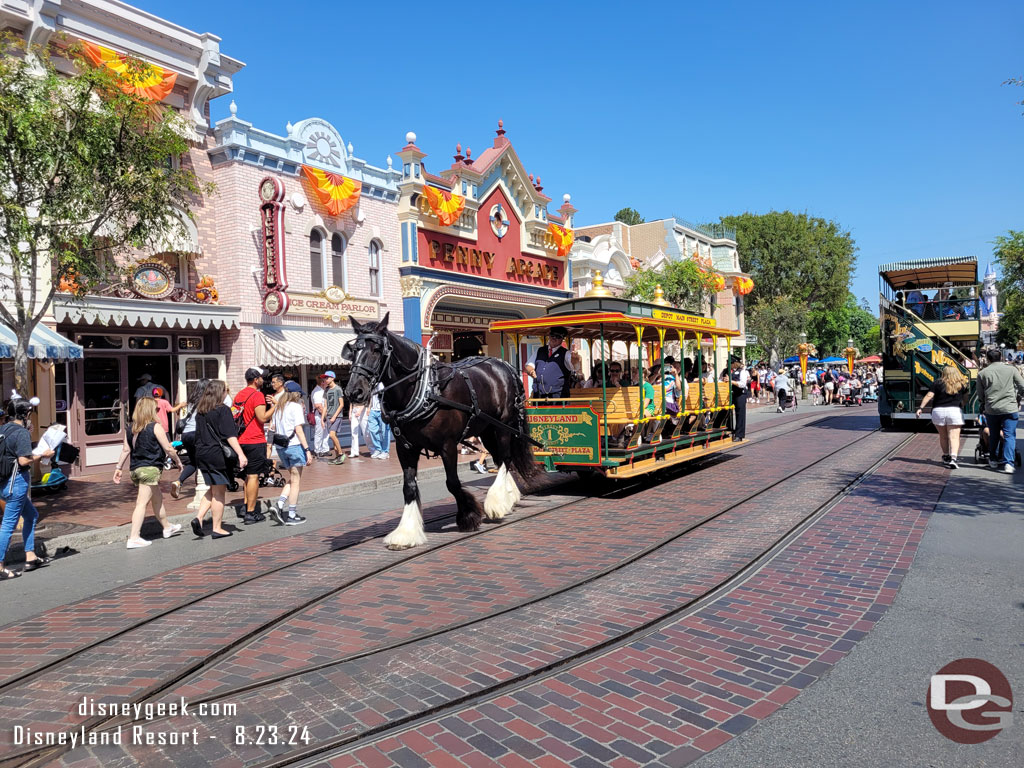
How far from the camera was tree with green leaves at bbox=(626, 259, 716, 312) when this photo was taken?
31.1 meters

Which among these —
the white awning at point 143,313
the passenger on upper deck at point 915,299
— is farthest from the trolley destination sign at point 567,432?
the passenger on upper deck at point 915,299

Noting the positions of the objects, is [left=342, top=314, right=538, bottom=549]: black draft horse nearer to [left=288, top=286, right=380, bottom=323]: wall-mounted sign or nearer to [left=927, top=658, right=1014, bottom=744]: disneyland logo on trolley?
[left=927, top=658, right=1014, bottom=744]: disneyland logo on trolley

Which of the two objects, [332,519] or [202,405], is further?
[332,519]

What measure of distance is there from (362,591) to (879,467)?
9.09 metres

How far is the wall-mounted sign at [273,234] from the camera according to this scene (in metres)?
16.4

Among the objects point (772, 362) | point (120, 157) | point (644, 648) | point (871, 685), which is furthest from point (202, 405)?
point (772, 362)

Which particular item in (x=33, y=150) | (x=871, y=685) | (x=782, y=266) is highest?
(x=782, y=266)

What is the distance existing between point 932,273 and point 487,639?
60.0 ft

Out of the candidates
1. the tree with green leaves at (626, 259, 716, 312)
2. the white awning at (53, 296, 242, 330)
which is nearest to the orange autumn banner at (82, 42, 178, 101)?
the white awning at (53, 296, 242, 330)

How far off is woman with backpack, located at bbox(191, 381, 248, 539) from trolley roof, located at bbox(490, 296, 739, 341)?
367 centimetres

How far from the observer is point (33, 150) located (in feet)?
26.9

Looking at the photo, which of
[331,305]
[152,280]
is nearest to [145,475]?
[152,280]

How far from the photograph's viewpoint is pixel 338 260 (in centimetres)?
1931

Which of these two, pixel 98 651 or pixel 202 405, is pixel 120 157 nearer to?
pixel 202 405
